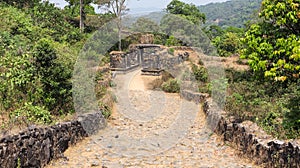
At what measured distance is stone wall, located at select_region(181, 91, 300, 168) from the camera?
6215mm

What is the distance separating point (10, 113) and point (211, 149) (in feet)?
15.7

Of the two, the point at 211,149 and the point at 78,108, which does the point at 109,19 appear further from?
the point at 211,149

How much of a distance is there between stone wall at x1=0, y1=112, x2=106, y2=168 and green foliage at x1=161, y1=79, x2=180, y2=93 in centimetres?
694

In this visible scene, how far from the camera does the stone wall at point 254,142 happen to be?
621 cm

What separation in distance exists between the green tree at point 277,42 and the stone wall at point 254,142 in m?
1.27

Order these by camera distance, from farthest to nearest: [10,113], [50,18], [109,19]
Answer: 1. [109,19]
2. [50,18]
3. [10,113]

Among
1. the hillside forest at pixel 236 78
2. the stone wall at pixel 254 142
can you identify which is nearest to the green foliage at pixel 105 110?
the hillside forest at pixel 236 78

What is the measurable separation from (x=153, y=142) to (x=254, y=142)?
2.69 m

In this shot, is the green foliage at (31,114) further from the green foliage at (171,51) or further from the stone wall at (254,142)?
the green foliage at (171,51)

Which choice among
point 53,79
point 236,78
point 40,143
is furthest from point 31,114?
point 236,78

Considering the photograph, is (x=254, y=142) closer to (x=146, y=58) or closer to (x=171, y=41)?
(x=146, y=58)

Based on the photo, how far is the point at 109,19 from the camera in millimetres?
24953

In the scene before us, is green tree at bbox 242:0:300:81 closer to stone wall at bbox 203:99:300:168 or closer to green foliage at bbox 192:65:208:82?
stone wall at bbox 203:99:300:168

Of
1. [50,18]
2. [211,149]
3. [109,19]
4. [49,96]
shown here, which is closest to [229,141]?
[211,149]
